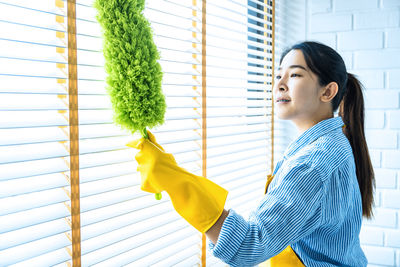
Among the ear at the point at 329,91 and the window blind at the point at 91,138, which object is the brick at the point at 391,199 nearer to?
the window blind at the point at 91,138

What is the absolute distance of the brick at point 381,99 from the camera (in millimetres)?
1905

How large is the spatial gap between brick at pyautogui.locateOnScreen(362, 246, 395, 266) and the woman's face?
1.25 meters

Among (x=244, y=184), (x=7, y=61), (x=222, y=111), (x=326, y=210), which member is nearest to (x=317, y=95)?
(x=326, y=210)

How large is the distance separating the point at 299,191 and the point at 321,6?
1588mm

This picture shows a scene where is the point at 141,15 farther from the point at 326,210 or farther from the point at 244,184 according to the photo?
the point at 244,184

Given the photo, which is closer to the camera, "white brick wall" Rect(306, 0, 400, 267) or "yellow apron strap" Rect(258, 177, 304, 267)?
"yellow apron strap" Rect(258, 177, 304, 267)

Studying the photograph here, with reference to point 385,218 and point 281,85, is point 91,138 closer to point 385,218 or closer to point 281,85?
point 281,85

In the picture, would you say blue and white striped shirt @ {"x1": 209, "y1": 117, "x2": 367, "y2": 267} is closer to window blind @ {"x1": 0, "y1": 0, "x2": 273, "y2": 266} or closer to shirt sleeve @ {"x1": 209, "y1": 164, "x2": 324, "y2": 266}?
shirt sleeve @ {"x1": 209, "y1": 164, "x2": 324, "y2": 266}

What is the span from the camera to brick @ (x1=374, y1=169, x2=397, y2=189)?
6.32ft

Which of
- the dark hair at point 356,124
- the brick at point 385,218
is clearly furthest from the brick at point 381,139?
the dark hair at point 356,124

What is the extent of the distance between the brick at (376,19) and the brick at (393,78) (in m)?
0.24

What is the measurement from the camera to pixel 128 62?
774 mm

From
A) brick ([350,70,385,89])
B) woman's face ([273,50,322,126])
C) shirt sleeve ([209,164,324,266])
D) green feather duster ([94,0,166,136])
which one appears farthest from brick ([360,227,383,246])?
green feather duster ([94,0,166,136])

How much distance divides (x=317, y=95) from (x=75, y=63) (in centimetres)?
68
